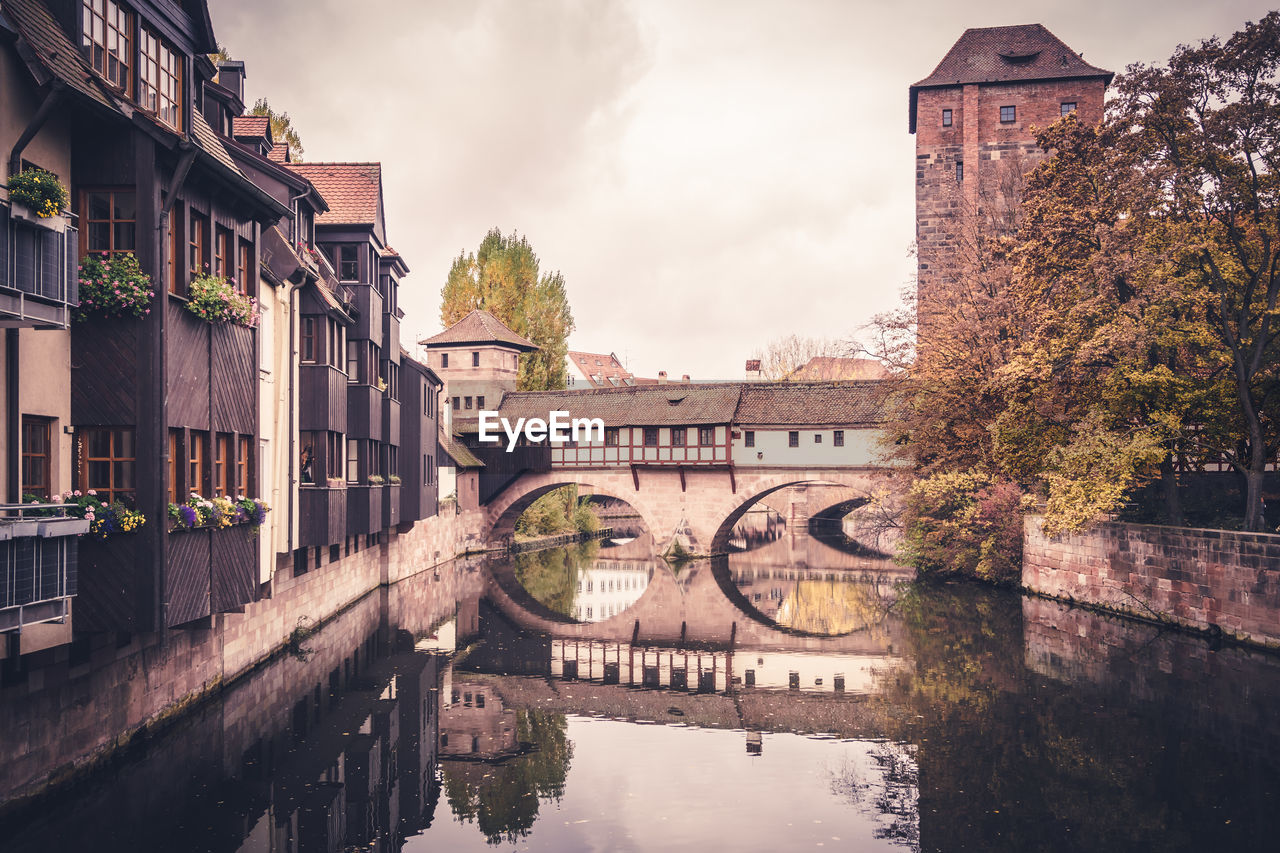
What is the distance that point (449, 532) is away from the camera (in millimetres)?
41219

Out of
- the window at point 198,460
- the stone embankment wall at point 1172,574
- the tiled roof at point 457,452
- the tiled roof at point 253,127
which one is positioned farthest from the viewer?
the tiled roof at point 457,452

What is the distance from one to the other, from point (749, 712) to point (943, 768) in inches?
180

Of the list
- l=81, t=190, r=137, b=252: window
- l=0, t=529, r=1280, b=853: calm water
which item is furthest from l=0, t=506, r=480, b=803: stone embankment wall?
l=81, t=190, r=137, b=252: window

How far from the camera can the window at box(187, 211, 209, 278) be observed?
42.8 feet

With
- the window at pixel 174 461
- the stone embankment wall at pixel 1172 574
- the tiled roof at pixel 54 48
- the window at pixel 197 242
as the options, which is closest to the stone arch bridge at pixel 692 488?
the stone embankment wall at pixel 1172 574

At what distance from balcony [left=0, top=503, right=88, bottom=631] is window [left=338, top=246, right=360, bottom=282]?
645 inches

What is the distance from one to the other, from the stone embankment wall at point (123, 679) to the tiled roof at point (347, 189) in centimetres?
817

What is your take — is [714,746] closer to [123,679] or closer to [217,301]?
[123,679]

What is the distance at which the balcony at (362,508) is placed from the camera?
77.7 ft

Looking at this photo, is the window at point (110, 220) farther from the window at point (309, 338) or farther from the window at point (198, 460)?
the window at point (309, 338)

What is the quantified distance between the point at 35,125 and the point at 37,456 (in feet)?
10.6

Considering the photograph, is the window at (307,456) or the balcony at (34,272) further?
the window at (307,456)

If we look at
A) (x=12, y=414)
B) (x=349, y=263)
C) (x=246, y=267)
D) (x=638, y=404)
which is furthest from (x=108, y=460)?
(x=638, y=404)
